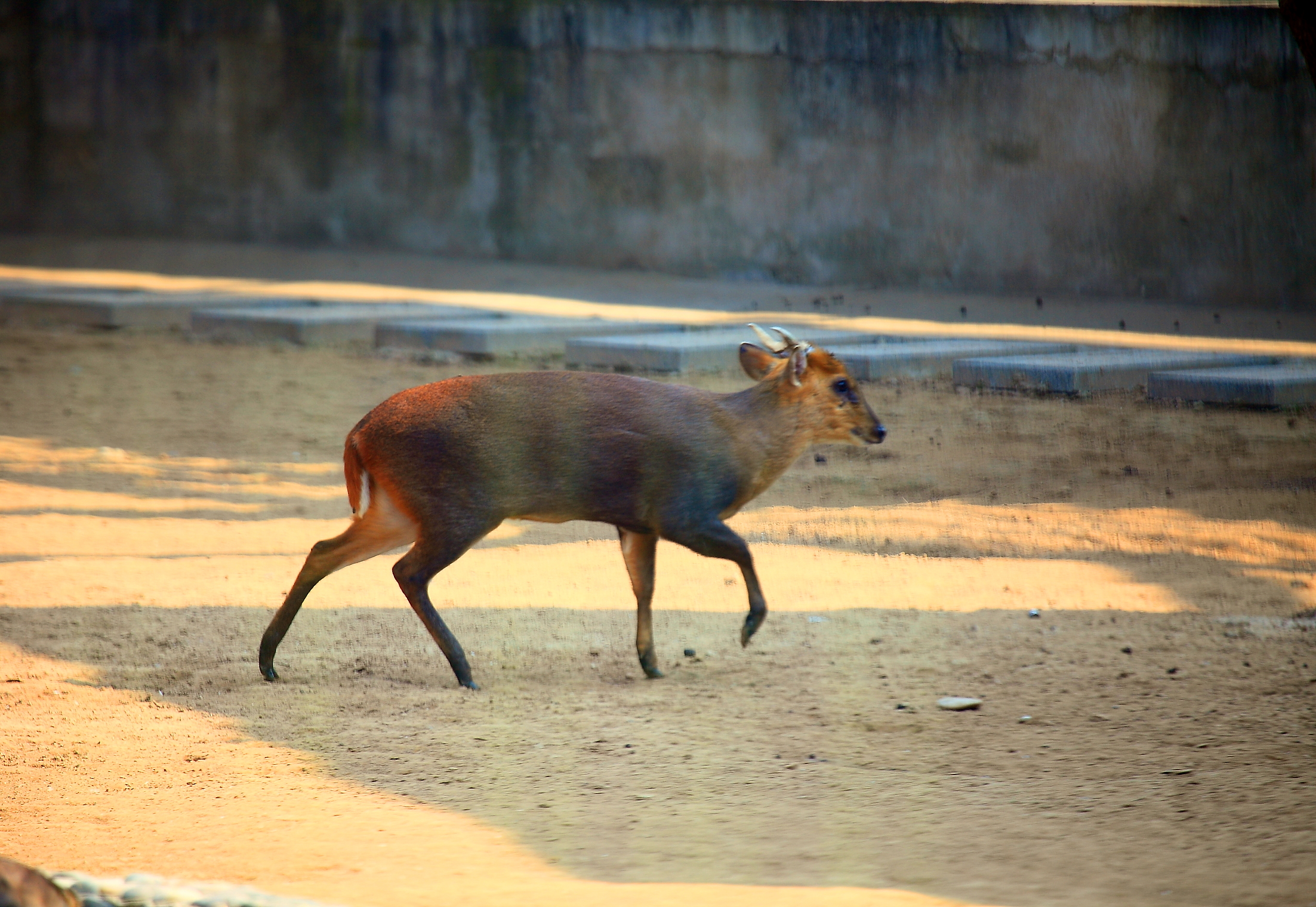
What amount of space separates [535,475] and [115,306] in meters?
8.50

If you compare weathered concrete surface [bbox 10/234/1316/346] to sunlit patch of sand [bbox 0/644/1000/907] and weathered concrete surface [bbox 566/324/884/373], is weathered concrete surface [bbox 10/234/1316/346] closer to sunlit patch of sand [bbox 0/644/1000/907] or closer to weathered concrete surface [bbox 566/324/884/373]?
weathered concrete surface [bbox 566/324/884/373]

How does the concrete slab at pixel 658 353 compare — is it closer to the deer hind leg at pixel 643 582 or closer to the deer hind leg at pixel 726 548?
the deer hind leg at pixel 643 582

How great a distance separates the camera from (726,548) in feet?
15.4

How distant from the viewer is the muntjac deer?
465 cm

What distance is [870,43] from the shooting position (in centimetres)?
1393

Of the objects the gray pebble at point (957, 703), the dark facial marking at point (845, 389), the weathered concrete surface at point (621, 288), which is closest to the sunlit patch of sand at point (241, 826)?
the gray pebble at point (957, 703)

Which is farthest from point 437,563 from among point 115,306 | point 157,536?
point 115,306

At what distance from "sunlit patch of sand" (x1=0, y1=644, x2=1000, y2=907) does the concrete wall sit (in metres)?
10.2

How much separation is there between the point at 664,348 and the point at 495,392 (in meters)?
5.11

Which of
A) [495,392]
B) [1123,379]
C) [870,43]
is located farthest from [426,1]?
[495,392]

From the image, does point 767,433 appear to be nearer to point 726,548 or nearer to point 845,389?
point 845,389

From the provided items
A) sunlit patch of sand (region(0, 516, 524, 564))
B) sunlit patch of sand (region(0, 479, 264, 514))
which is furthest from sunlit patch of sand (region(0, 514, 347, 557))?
sunlit patch of sand (region(0, 479, 264, 514))

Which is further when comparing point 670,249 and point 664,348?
point 670,249

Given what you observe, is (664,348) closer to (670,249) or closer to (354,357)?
(354,357)
